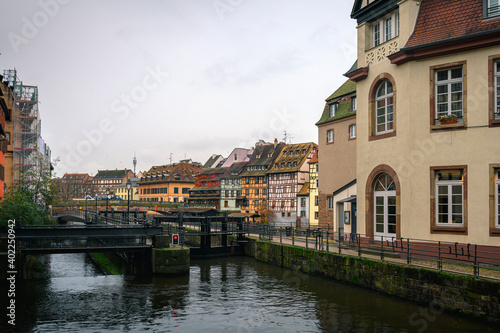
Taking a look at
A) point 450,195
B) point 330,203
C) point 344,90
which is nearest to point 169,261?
point 450,195

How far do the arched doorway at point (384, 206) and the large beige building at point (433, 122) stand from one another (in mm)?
42

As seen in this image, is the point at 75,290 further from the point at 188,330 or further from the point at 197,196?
the point at 197,196

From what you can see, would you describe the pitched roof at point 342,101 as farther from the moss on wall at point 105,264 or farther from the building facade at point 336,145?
the moss on wall at point 105,264

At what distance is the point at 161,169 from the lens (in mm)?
120438

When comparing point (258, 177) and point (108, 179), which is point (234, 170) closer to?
point (258, 177)

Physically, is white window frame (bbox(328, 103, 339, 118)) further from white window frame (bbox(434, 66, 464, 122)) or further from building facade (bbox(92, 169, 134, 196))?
building facade (bbox(92, 169, 134, 196))

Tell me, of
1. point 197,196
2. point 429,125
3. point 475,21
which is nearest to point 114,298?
point 429,125

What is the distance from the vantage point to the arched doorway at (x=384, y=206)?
19344mm

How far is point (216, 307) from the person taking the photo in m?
16.5

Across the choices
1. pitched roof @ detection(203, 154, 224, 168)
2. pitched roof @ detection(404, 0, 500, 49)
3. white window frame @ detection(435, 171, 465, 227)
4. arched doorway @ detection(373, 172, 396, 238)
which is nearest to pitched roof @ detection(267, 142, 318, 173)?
pitched roof @ detection(203, 154, 224, 168)

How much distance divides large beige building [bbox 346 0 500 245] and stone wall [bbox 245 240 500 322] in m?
1.89

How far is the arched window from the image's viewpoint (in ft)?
64.4

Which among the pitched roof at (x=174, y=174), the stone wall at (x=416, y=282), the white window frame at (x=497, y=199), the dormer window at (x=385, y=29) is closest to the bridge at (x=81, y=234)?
the stone wall at (x=416, y=282)

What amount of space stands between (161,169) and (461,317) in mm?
110505
